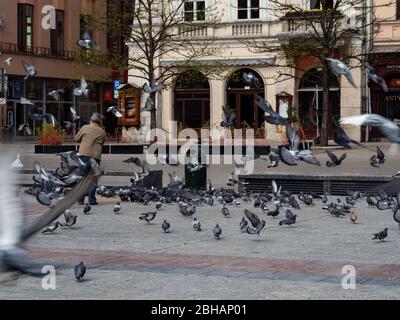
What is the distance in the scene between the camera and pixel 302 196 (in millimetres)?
16484

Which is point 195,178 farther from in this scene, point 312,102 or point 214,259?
point 312,102

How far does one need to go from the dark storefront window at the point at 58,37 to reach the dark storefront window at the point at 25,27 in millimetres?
2184

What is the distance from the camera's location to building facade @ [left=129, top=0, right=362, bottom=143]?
43500 millimetres

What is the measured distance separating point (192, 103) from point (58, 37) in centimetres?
1667

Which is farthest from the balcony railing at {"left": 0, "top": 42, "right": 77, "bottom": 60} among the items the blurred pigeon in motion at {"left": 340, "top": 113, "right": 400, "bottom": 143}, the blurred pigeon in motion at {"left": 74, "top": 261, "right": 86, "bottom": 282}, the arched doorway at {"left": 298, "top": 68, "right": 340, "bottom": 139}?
the blurred pigeon in motion at {"left": 340, "top": 113, "right": 400, "bottom": 143}

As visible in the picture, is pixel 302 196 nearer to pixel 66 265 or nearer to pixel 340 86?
pixel 66 265

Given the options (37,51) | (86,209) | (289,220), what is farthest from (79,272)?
(37,51)

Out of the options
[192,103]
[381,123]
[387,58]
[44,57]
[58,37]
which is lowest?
[381,123]

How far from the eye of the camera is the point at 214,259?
973 centimetres

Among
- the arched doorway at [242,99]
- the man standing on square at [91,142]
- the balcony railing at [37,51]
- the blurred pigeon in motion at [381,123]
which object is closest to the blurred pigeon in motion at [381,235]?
the man standing on square at [91,142]

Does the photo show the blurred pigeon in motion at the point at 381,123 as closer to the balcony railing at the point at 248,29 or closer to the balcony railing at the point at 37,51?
the balcony railing at the point at 248,29

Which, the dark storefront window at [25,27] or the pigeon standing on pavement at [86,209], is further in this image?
the dark storefront window at [25,27]

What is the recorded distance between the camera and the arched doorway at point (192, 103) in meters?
46.5
